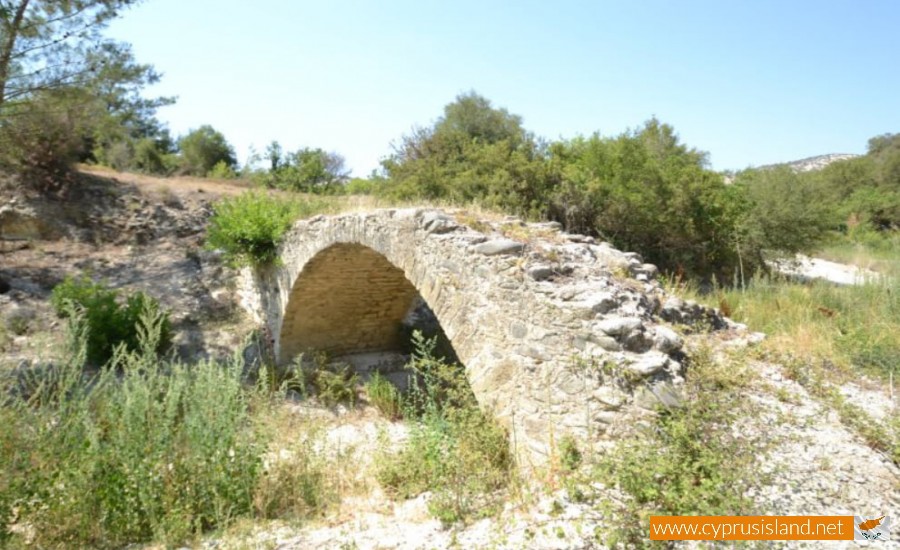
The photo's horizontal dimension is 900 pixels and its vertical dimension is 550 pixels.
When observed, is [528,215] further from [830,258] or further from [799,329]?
[830,258]

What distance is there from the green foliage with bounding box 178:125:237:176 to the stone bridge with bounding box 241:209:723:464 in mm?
22931

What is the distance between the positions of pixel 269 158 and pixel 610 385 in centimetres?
2562

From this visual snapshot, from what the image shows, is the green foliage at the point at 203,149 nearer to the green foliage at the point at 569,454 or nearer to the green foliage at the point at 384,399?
the green foliage at the point at 384,399

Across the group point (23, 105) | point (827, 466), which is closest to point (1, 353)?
point (23, 105)

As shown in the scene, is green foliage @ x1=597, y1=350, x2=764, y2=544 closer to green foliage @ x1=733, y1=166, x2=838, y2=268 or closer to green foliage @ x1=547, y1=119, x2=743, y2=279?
green foliage @ x1=547, y1=119, x2=743, y2=279

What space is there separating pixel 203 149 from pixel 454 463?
92.7ft

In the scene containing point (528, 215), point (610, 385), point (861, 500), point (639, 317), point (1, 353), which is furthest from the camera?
point (528, 215)

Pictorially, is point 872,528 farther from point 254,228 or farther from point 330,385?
point 254,228

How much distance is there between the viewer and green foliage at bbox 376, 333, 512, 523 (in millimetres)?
3449

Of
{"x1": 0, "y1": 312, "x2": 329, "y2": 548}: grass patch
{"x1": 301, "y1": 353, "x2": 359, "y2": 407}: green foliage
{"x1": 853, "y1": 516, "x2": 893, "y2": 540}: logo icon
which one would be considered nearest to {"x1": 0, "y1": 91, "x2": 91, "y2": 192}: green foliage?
{"x1": 301, "y1": 353, "x2": 359, "y2": 407}: green foliage

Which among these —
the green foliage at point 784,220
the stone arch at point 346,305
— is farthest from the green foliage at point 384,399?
the green foliage at point 784,220

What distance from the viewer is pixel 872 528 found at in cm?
263

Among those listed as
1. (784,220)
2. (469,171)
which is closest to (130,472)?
(469,171)

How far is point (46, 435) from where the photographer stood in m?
3.87
